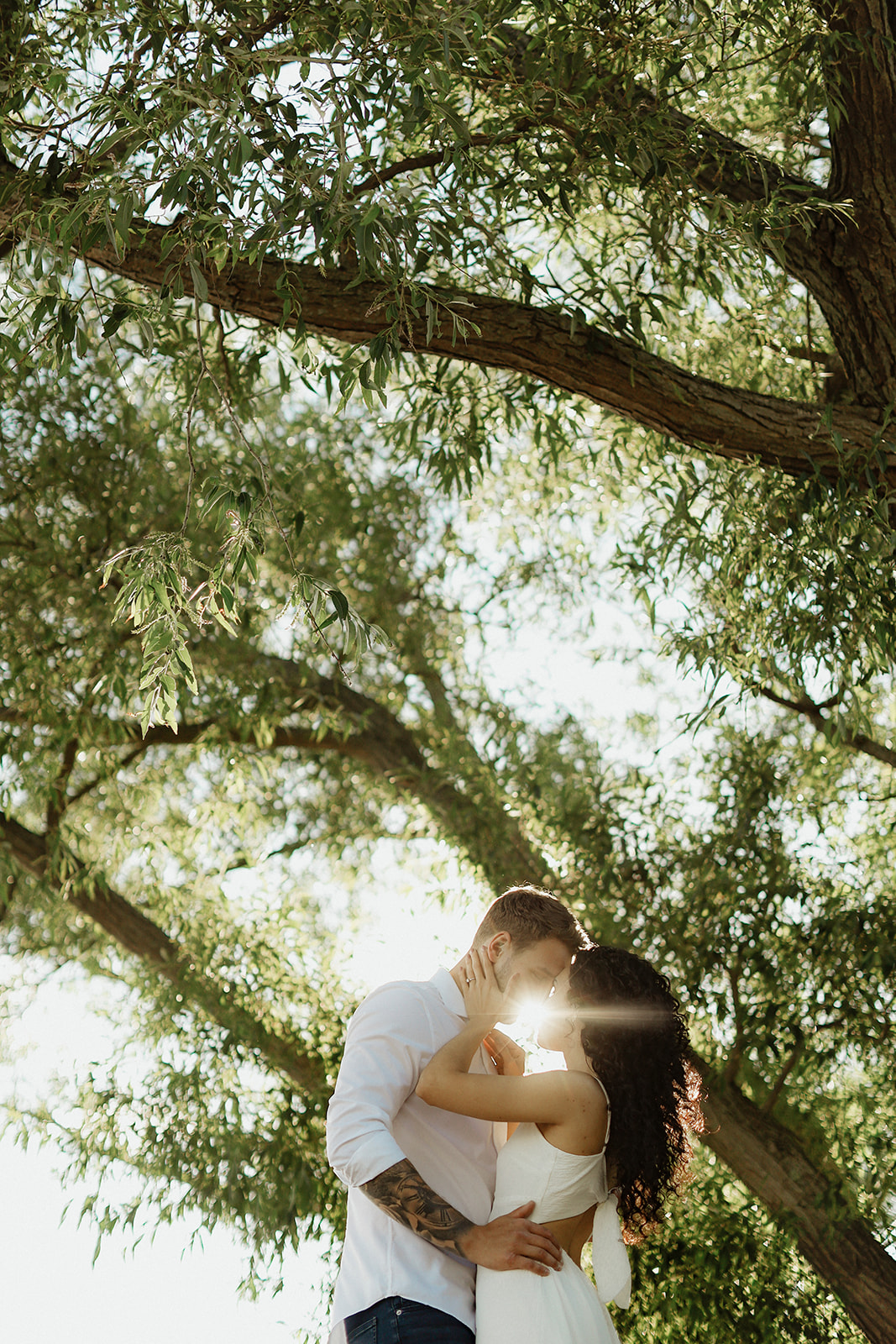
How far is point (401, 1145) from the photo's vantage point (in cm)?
227

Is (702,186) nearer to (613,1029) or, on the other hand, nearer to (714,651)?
(714,651)

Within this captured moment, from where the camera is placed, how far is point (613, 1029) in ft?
7.62

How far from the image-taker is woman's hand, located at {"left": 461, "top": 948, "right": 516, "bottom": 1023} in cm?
234

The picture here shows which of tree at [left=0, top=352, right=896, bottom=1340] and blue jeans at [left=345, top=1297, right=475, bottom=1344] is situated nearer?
blue jeans at [left=345, top=1297, right=475, bottom=1344]

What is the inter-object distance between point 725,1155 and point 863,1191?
540 mm

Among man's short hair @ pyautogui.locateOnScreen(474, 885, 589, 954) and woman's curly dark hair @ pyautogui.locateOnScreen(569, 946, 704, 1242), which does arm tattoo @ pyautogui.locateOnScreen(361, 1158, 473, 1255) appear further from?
man's short hair @ pyautogui.locateOnScreen(474, 885, 589, 954)

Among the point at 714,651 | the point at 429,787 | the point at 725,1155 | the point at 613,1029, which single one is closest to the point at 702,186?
the point at 714,651

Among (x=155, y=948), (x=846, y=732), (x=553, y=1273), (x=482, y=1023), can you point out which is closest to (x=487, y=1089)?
(x=482, y=1023)

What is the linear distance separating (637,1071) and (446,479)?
2680 millimetres

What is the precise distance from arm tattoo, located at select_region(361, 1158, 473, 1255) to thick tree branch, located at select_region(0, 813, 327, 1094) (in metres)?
3.34

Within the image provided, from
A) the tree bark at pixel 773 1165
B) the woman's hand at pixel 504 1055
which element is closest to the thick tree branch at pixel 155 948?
the tree bark at pixel 773 1165

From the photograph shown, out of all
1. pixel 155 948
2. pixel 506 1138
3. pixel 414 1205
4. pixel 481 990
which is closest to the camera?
pixel 414 1205

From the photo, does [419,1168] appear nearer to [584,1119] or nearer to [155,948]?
[584,1119]

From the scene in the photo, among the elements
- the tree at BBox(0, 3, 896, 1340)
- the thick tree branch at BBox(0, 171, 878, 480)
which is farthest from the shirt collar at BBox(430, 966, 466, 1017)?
the thick tree branch at BBox(0, 171, 878, 480)
